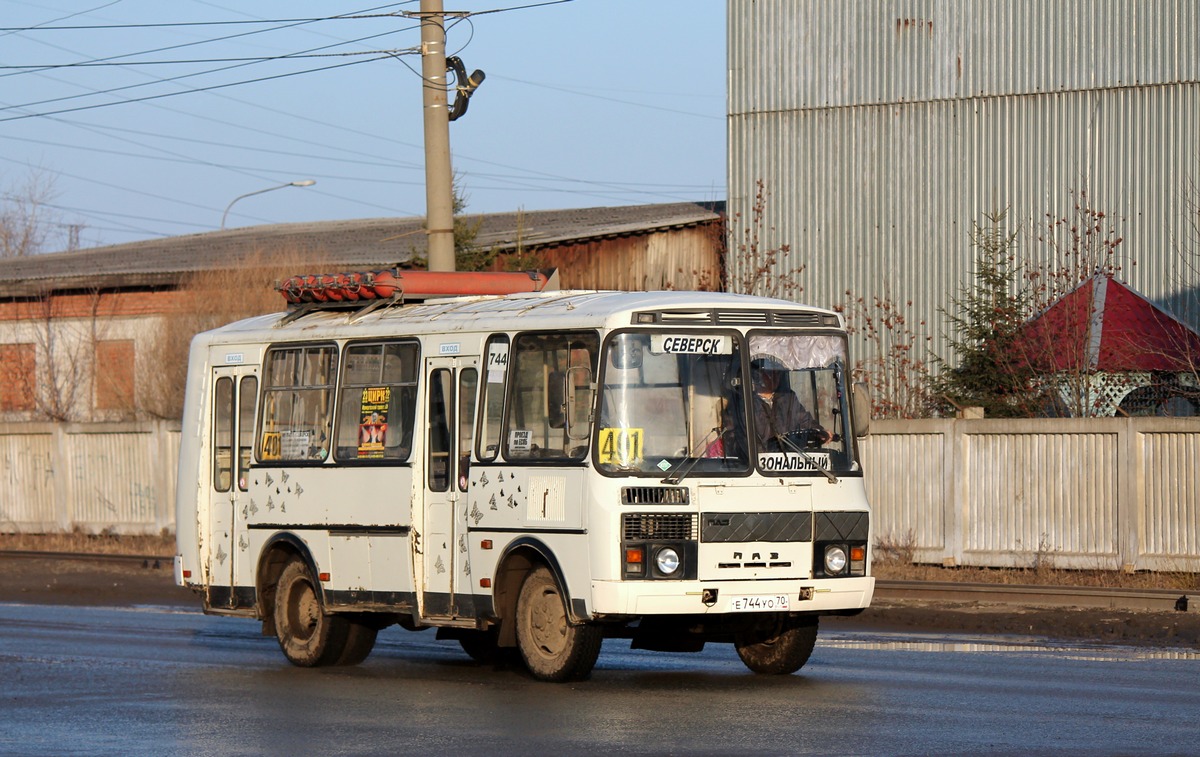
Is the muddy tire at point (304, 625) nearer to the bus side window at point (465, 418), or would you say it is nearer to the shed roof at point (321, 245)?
the bus side window at point (465, 418)

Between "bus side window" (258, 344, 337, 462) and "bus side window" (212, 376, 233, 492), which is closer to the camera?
"bus side window" (258, 344, 337, 462)

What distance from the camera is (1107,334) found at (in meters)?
25.5

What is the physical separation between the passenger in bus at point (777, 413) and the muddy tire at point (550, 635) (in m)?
1.68

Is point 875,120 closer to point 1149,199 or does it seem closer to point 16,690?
point 1149,199

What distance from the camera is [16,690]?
504 inches

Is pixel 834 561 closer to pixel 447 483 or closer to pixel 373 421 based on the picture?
pixel 447 483

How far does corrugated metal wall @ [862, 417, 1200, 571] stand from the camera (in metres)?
19.8

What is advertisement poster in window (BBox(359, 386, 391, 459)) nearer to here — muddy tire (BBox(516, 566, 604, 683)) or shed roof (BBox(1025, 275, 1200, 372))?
muddy tire (BBox(516, 566, 604, 683))

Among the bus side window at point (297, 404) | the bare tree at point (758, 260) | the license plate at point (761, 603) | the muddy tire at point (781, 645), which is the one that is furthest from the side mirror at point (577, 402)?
the bare tree at point (758, 260)

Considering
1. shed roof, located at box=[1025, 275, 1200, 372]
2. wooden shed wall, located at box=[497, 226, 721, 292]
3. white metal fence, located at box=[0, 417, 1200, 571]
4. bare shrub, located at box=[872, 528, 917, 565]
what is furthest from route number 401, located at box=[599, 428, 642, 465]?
wooden shed wall, located at box=[497, 226, 721, 292]

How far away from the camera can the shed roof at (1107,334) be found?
23.9m

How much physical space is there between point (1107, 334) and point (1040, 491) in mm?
5407

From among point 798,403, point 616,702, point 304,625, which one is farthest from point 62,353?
point 616,702

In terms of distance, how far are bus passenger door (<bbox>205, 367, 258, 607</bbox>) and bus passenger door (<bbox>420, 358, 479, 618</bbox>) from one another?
2246 millimetres
